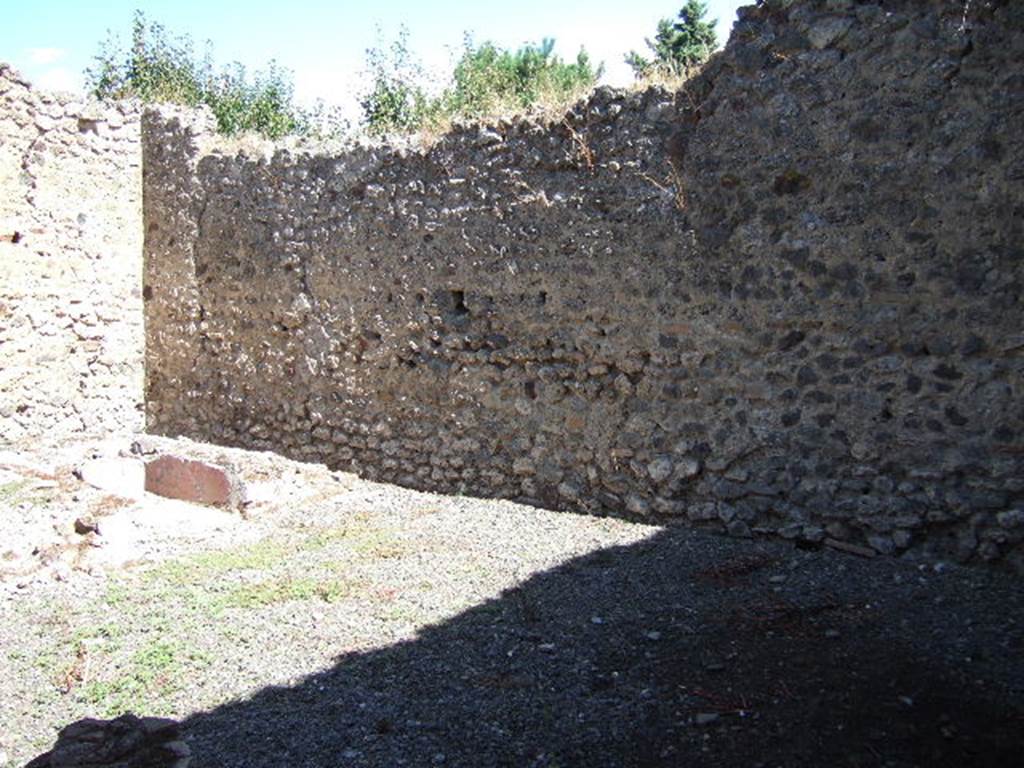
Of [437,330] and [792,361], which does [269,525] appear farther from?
[792,361]

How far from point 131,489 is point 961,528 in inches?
218

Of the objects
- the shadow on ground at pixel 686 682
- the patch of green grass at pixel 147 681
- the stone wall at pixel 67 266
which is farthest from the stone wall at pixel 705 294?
the patch of green grass at pixel 147 681

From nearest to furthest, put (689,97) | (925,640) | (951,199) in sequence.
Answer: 1. (925,640)
2. (951,199)
3. (689,97)

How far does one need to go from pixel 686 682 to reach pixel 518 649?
80 centimetres

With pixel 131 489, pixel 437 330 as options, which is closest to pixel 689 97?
→ pixel 437 330

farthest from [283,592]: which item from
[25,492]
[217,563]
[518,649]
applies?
[25,492]

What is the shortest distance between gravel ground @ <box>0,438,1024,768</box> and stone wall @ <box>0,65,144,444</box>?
280cm

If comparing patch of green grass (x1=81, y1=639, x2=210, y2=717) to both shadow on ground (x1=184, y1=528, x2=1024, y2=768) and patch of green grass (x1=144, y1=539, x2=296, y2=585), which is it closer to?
shadow on ground (x1=184, y1=528, x2=1024, y2=768)

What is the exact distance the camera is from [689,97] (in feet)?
18.6

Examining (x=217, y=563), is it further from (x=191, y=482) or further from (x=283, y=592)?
(x=191, y=482)

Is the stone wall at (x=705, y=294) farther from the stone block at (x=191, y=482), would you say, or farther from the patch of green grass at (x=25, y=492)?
the patch of green grass at (x=25, y=492)

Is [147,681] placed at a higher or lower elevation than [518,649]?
lower

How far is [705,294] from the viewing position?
5656 millimetres

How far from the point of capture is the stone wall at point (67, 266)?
841 cm
